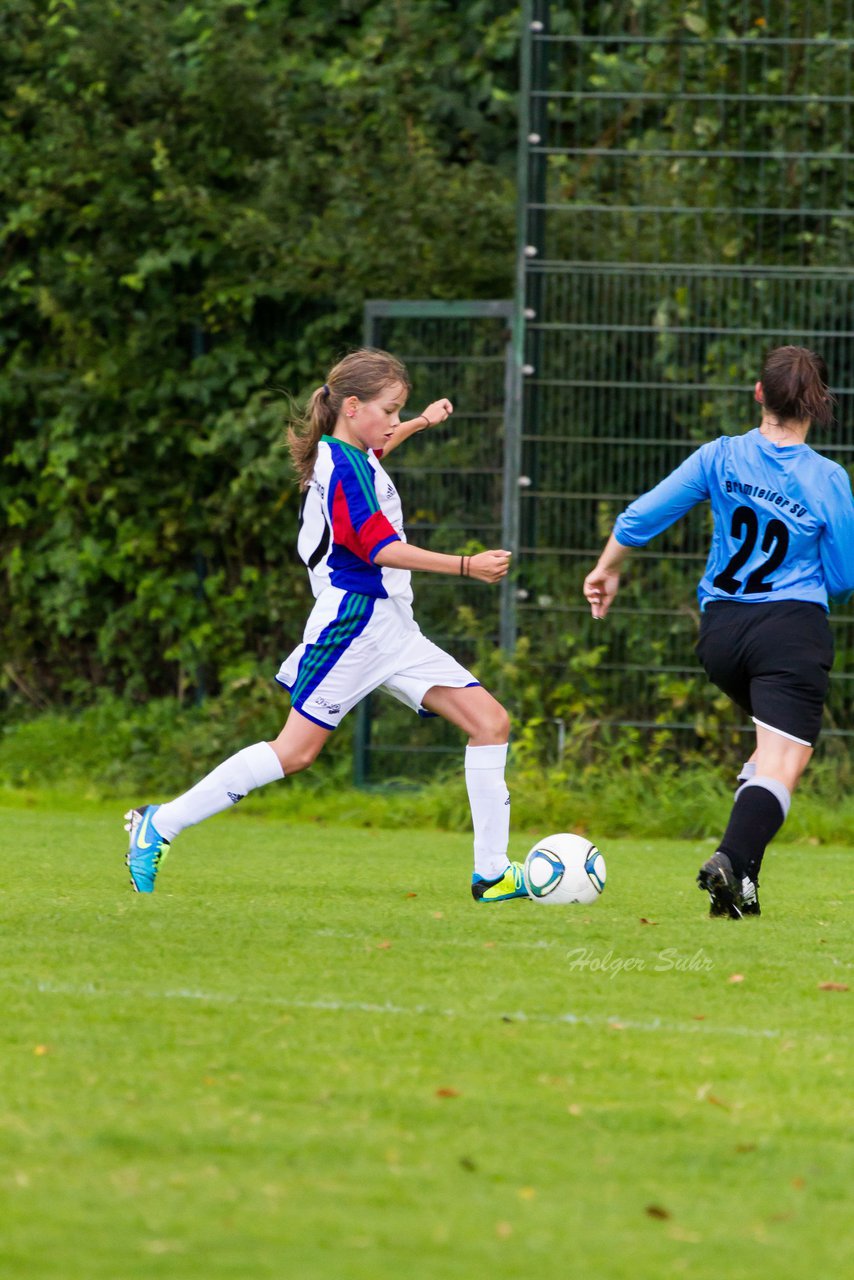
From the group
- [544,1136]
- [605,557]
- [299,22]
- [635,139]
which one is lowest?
[544,1136]

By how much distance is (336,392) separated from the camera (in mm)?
6211

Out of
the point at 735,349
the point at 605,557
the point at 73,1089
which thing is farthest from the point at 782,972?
the point at 735,349

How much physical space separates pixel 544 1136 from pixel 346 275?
8016mm

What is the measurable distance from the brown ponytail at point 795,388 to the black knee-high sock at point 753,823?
3.85ft

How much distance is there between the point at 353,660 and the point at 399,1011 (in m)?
1.93

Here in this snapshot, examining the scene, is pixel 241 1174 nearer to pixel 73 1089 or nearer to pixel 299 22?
pixel 73 1089

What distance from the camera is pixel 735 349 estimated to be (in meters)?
9.77

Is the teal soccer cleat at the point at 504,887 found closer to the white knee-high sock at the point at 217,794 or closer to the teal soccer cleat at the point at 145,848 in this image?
the white knee-high sock at the point at 217,794

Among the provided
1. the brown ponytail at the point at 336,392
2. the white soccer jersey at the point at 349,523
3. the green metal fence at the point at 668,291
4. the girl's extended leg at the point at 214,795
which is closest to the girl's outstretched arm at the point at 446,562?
the white soccer jersey at the point at 349,523

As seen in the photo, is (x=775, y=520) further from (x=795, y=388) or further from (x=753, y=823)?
(x=753, y=823)

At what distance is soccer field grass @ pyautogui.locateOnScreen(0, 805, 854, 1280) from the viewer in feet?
8.97

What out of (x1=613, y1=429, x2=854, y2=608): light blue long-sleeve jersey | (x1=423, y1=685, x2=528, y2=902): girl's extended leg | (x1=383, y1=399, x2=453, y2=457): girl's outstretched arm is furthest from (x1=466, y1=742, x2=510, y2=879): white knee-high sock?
(x1=383, y1=399, x2=453, y2=457): girl's outstretched arm

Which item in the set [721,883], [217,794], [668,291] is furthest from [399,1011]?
[668,291]

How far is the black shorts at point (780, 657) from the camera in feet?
19.3
